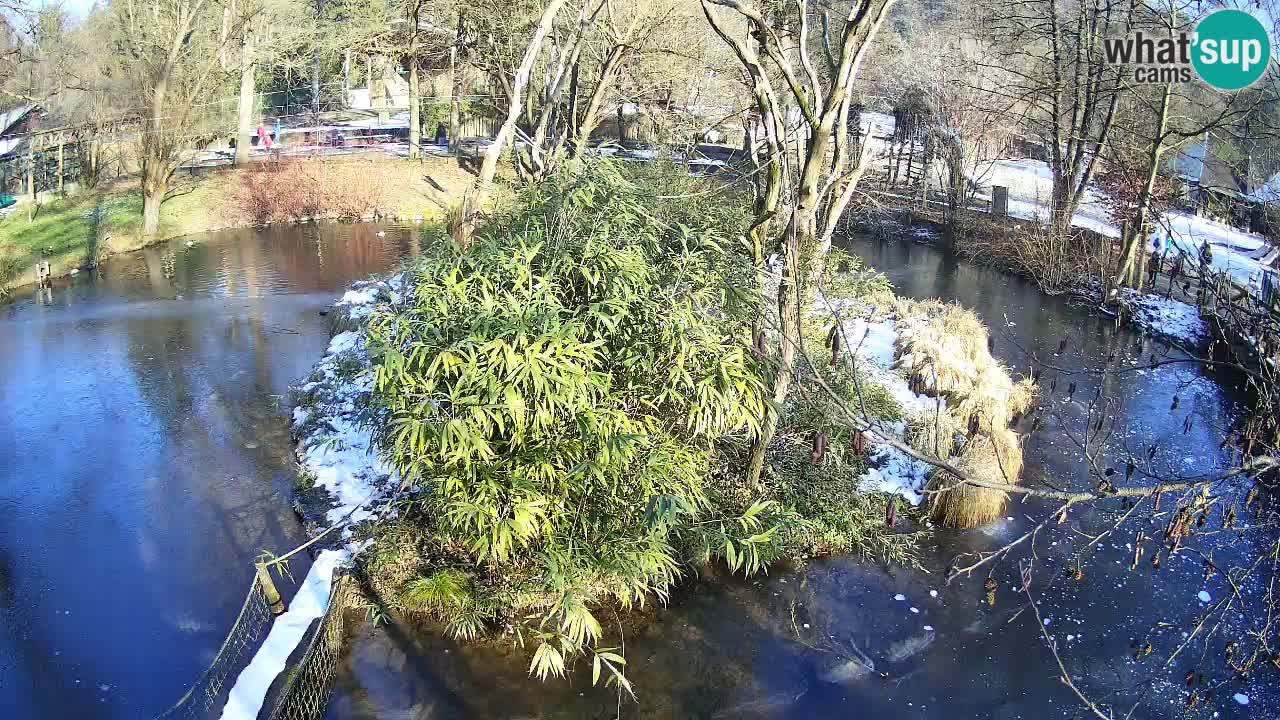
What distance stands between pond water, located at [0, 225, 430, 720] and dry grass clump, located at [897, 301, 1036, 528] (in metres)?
6.20

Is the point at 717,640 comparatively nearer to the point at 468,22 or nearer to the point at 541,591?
the point at 541,591

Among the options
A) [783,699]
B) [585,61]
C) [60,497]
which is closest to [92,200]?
[585,61]

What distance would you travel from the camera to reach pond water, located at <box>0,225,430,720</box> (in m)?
7.32

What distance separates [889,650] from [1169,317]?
10.9 meters

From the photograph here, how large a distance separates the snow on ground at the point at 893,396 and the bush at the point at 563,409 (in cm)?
183

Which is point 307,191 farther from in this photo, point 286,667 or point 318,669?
point 286,667

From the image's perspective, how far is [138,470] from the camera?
10.2 meters

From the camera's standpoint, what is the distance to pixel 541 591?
25.0 ft

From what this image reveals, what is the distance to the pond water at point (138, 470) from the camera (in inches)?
288

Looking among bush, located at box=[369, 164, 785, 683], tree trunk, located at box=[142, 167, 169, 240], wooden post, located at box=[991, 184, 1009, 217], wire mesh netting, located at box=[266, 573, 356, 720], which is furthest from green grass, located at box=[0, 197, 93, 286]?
wooden post, located at box=[991, 184, 1009, 217]

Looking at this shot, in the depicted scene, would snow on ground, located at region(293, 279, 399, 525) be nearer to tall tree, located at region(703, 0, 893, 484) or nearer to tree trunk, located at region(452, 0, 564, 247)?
tree trunk, located at region(452, 0, 564, 247)

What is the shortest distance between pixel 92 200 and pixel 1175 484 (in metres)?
22.4
